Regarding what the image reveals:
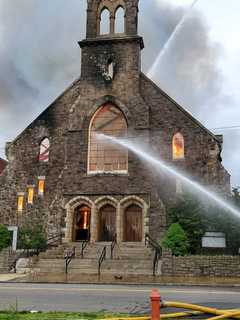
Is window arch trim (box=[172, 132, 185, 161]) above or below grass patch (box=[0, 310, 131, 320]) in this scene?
above

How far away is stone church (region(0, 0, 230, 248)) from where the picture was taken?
30.9 meters

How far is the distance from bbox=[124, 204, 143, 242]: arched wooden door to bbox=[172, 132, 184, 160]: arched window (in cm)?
441

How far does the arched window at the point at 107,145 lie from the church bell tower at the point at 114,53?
6.80 ft

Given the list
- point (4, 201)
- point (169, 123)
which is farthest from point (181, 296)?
point (4, 201)

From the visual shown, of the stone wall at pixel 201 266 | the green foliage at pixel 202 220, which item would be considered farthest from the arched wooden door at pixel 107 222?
the stone wall at pixel 201 266

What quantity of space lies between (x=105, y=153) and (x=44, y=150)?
15.5 feet

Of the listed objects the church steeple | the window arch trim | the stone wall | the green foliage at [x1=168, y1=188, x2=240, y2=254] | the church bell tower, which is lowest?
the stone wall

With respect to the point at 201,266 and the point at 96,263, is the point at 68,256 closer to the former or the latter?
the point at 96,263

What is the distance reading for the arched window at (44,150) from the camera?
111 feet

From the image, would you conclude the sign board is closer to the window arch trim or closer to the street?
the window arch trim

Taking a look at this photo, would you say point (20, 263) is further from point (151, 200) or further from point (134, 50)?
point (134, 50)

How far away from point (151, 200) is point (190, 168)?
3.55 m

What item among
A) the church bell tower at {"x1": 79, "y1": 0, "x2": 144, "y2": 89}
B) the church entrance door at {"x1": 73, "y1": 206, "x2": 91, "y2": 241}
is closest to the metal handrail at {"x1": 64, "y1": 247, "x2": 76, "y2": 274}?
the church entrance door at {"x1": 73, "y1": 206, "x2": 91, "y2": 241}

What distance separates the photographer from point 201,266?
73.8 ft
